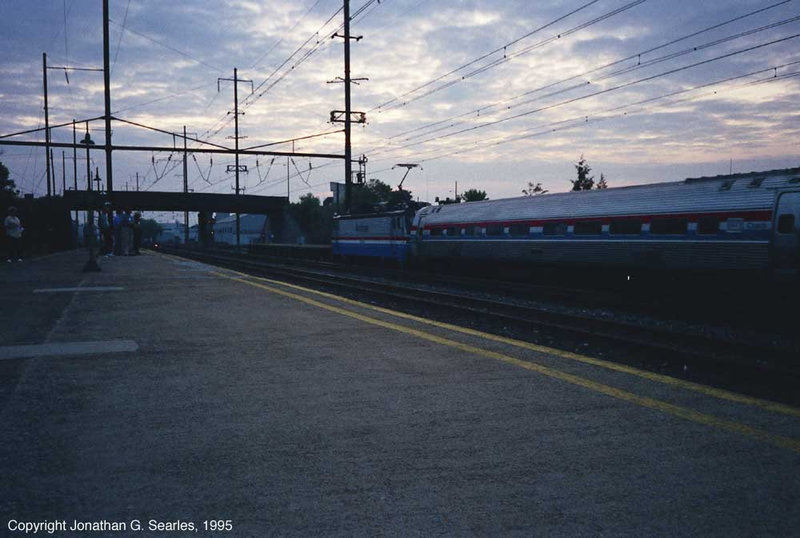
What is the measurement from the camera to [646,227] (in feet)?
47.4

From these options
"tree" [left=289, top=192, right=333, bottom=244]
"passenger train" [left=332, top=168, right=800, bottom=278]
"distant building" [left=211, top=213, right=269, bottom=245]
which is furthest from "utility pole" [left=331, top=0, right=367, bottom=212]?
"distant building" [left=211, top=213, right=269, bottom=245]

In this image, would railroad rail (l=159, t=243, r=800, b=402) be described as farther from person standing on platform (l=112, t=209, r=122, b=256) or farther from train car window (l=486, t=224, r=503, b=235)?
person standing on platform (l=112, t=209, r=122, b=256)

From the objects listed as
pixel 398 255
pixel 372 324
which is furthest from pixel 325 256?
pixel 372 324

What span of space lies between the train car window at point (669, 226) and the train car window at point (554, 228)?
2990 mm

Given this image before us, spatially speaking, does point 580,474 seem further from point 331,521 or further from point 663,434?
point 331,521

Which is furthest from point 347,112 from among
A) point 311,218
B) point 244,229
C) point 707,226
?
point 244,229

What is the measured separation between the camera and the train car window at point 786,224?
1133 centimetres

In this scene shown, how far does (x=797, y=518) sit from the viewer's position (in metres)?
2.53

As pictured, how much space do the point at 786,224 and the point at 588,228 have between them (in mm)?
5252

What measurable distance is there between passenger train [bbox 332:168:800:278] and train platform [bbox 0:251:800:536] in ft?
26.6

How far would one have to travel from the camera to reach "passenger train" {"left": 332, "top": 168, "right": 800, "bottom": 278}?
11.8 meters

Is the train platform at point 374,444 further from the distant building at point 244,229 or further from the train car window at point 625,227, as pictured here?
the distant building at point 244,229

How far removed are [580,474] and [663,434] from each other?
922 millimetres

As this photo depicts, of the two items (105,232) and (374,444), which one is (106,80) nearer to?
(105,232)
